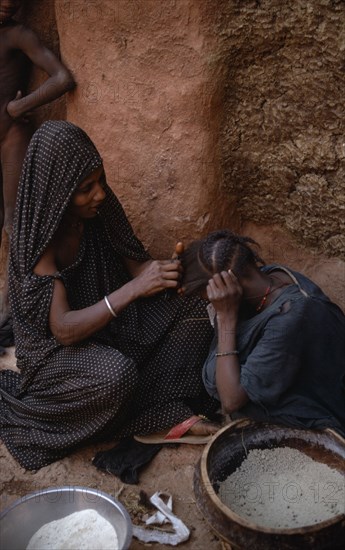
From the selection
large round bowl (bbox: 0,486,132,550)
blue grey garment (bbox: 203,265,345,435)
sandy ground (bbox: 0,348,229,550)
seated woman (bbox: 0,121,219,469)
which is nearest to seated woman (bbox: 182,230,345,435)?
blue grey garment (bbox: 203,265,345,435)

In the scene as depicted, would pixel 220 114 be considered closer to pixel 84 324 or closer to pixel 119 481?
pixel 84 324

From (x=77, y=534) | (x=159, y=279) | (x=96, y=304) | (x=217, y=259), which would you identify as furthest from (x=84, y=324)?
(x=77, y=534)

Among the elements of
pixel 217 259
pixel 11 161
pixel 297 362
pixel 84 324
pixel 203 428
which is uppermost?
pixel 11 161

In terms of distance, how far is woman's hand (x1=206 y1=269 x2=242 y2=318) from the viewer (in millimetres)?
2717

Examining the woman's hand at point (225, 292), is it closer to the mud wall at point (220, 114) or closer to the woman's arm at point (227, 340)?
the woman's arm at point (227, 340)

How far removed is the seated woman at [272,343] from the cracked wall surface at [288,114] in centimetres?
76

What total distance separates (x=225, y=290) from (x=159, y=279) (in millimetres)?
381

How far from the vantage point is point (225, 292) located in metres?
2.71

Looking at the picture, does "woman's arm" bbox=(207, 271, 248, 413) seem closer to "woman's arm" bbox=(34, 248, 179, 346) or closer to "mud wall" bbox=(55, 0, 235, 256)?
"woman's arm" bbox=(34, 248, 179, 346)

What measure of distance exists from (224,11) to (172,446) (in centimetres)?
205

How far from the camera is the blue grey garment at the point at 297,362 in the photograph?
263 centimetres

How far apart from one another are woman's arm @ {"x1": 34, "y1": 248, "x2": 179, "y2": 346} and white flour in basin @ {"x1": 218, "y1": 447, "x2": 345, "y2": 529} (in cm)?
81

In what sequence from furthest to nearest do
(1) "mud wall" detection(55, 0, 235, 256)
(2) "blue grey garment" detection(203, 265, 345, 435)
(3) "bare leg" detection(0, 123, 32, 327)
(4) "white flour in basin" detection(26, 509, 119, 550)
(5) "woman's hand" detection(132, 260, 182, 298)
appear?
(3) "bare leg" detection(0, 123, 32, 327)
(1) "mud wall" detection(55, 0, 235, 256)
(5) "woman's hand" detection(132, 260, 182, 298)
(2) "blue grey garment" detection(203, 265, 345, 435)
(4) "white flour in basin" detection(26, 509, 119, 550)

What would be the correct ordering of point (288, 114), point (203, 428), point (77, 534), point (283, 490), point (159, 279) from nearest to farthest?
point (77, 534)
point (283, 490)
point (159, 279)
point (203, 428)
point (288, 114)
